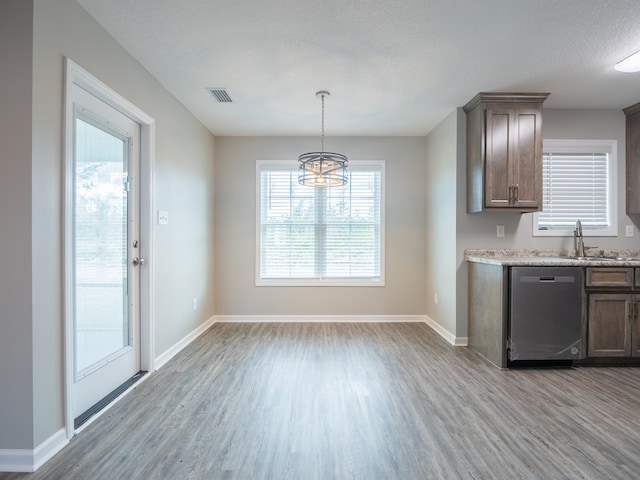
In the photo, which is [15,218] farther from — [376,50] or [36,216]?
[376,50]

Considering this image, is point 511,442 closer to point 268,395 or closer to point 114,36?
point 268,395

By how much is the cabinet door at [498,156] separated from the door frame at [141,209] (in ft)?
10.6

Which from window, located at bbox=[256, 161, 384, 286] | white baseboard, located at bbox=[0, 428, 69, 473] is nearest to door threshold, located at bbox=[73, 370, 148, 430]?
white baseboard, located at bbox=[0, 428, 69, 473]

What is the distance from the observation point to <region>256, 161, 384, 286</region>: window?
467cm

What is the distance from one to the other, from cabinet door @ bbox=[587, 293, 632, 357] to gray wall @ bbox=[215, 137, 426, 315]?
1956mm

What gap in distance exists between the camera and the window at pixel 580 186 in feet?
12.1

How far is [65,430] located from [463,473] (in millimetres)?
2209

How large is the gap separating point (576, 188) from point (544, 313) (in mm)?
1747

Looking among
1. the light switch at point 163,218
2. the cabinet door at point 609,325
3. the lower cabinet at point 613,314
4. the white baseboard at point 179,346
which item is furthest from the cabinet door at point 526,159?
the white baseboard at point 179,346

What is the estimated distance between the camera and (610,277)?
299 centimetres

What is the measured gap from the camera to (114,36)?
7.63ft

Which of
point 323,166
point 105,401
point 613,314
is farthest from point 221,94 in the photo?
point 613,314

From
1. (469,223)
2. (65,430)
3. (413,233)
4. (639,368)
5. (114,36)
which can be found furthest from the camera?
(413,233)

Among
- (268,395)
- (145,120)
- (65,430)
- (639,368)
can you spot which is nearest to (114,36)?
(145,120)
